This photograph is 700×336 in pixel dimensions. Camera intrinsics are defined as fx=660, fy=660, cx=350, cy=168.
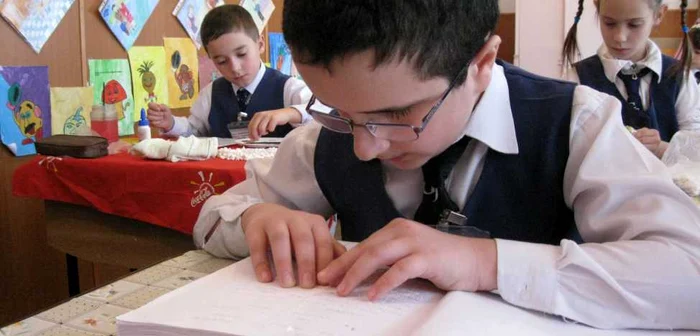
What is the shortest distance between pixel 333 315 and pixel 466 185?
0.96 ft

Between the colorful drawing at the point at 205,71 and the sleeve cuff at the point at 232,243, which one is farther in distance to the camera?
the colorful drawing at the point at 205,71

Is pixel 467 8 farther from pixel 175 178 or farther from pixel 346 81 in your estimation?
pixel 175 178

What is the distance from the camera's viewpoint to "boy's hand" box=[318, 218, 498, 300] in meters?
0.56

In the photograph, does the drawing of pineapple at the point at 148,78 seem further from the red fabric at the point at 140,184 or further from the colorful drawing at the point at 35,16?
the red fabric at the point at 140,184

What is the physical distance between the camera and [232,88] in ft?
7.41

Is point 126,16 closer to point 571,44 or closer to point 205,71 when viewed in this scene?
point 205,71

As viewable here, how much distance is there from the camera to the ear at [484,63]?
26.0 inches

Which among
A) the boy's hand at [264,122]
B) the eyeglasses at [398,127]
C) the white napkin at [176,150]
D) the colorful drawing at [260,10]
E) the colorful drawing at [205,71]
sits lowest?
the white napkin at [176,150]

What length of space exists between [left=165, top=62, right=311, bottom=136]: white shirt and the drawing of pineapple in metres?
0.15

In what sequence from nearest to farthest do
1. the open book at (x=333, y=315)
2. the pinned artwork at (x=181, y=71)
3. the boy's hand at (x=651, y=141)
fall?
the open book at (x=333, y=315)
the boy's hand at (x=651, y=141)
the pinned artwork at (x=181, y=71)

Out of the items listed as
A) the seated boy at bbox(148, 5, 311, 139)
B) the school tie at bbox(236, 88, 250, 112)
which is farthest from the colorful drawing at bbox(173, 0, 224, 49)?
the school tie at bbox(236, 88, 250, 112)

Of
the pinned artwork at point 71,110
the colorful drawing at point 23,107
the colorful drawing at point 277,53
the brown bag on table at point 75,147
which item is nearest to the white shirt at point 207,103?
the pinned artwork at point 71,110

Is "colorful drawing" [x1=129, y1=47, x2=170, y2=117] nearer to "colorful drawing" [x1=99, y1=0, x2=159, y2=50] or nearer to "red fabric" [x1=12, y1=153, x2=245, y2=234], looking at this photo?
"colorful drawing" [x1=99, y1=0, x2=159, y2=50]

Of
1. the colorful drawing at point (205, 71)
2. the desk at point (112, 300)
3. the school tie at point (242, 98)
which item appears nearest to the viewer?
the desk at point (112, 300)
